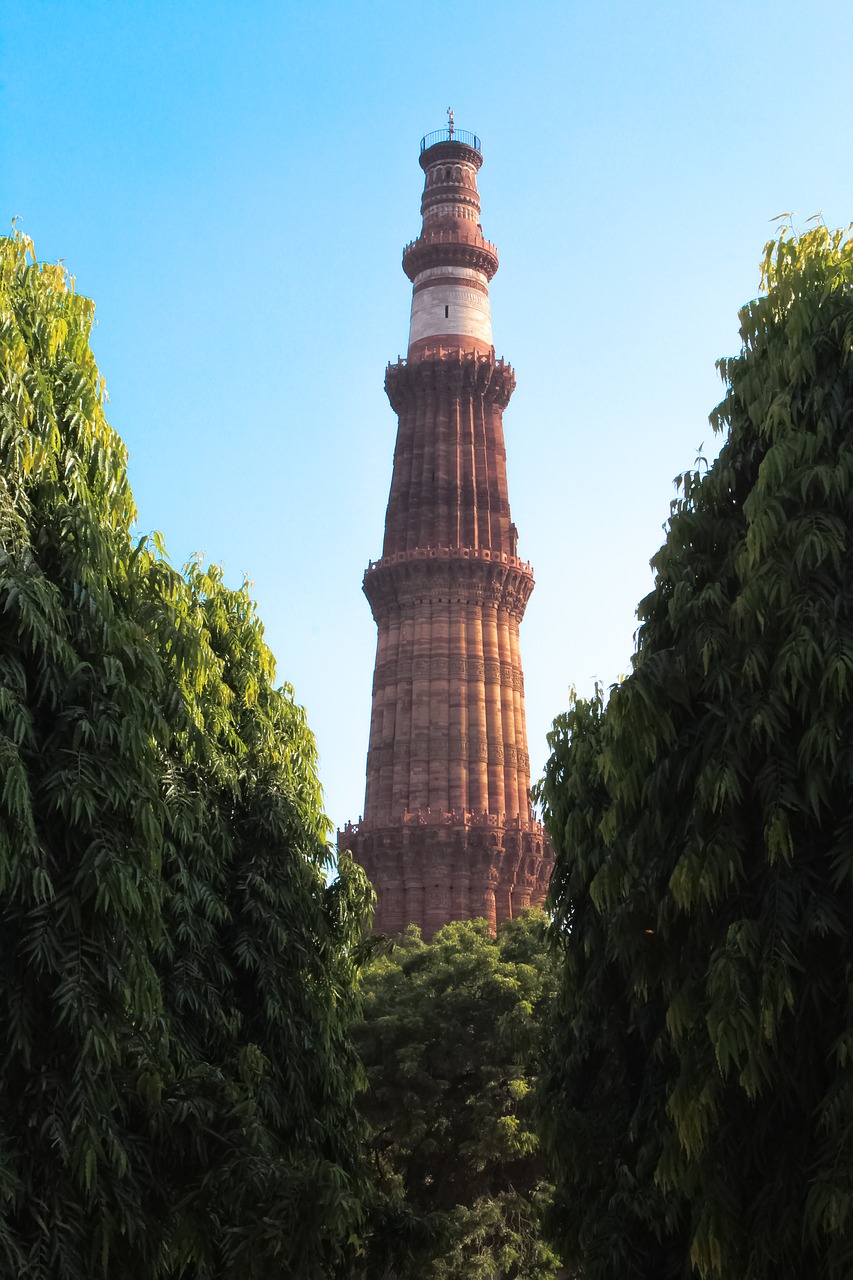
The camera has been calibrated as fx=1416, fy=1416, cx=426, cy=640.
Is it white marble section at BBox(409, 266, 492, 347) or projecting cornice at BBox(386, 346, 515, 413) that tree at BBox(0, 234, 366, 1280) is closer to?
projecting cornice at BBox(386, 346, 515, 413)

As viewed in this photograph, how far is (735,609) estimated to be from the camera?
32.2 feet

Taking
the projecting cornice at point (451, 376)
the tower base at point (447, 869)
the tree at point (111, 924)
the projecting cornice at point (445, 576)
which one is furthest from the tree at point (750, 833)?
the projecting cornice at point (451, 376)

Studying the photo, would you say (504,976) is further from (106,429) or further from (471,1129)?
(106,429)

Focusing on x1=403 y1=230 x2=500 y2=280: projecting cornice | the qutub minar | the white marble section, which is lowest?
the qutub minar

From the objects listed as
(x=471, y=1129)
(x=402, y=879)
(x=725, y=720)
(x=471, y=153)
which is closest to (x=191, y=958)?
(x=725, y=720)

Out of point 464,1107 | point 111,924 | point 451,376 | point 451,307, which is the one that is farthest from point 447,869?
point 111,924

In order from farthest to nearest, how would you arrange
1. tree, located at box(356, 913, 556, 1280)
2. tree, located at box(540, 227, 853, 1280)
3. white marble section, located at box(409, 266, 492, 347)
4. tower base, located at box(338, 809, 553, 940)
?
white marble section, located at box(409, 266, 492, 347)
tower base, located at box(338, 809, 553, 940)
tree, located at box(356, 913, 556, 1280)
tree, located at box(540, 227, 853, 1280)

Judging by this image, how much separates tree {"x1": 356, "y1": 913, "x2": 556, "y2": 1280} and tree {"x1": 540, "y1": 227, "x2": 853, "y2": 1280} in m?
11.9

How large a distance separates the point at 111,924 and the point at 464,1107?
1571 centimetres

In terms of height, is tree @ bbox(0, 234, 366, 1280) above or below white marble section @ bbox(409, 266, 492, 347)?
below

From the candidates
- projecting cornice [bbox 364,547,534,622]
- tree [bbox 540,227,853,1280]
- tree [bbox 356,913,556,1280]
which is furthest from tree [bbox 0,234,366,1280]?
projecting cornice [bbox 364,547,534,622]

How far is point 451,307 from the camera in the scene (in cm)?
4459

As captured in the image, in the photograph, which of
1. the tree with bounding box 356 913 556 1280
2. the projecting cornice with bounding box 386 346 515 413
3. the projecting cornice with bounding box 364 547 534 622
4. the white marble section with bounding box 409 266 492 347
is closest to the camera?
the tree with bounding box 356 913 556 1280

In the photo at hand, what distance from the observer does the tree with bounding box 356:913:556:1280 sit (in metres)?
23.3
